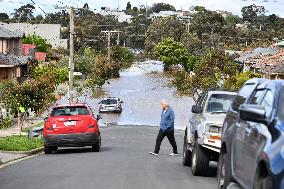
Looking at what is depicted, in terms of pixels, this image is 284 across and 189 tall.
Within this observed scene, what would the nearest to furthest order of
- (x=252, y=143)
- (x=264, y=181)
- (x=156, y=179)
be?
(x=264, y=181)
(x=252, y=143)
(x=156, y=179)

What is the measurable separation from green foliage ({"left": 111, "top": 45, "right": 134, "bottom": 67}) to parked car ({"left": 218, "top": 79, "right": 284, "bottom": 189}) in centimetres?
10814

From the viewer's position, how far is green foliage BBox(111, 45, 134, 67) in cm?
12362

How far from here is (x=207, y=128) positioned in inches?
626

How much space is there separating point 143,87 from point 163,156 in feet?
257

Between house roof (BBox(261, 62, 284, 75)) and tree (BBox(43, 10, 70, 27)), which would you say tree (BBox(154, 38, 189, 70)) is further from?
house roof (BBox(261, 62, 284, 75))

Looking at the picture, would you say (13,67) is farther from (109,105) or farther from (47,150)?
(47,150)

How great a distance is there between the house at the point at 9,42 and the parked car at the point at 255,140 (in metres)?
67.4

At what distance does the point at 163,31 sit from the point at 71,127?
11483cm

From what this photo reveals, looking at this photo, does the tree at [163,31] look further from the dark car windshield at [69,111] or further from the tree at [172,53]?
the dark car windshield at [69,111]

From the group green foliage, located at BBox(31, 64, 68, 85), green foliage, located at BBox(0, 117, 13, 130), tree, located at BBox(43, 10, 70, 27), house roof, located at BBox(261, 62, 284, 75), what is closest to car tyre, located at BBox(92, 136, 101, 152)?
green foliage, located at BBox(0, 117, 13, 130)

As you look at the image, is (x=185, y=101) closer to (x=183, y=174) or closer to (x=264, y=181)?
(x=183, y=174)

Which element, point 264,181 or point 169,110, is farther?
point 169,110

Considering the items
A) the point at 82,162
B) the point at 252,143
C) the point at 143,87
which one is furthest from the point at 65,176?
the point at 143,87

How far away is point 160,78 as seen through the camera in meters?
113
